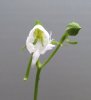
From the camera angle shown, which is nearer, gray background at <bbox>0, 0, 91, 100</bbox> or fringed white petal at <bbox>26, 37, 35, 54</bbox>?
fringed white petal at <bbox>26, 37, 35, 54</bbox>

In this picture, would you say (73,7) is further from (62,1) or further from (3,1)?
(3,1)

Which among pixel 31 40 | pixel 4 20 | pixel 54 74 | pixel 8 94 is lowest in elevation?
pixel 8 94

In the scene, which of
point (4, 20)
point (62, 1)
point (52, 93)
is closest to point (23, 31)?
point (4, 20)

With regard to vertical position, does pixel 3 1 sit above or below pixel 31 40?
above

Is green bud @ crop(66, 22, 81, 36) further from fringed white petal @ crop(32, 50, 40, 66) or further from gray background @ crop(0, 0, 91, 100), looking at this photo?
gray background @ crop(0, 0, 91, 100)

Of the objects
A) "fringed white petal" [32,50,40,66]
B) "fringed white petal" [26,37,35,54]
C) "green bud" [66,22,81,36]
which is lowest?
"fringed white petal" [32,50,40,66]

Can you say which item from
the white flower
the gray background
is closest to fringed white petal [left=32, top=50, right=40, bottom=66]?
the white flower

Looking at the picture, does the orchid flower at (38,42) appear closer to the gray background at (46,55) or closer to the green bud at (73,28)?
the green bud at (73,28)

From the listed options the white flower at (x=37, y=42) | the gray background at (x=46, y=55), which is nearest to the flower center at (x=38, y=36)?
the white flower at (x=37, y=42)
